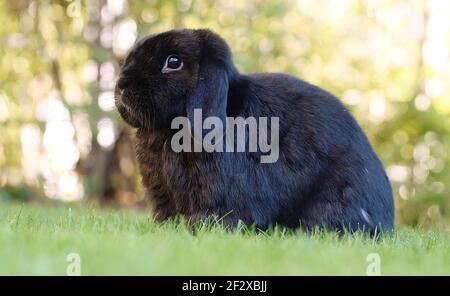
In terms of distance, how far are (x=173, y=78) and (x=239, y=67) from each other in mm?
4420

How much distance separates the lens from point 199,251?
313cm

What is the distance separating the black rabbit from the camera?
4.10 metres

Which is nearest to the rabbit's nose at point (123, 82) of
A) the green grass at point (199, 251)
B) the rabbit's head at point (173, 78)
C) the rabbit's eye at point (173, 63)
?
the rabbit's head at point (173, 78)

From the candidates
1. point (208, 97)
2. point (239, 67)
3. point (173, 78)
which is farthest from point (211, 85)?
point (239, 67)

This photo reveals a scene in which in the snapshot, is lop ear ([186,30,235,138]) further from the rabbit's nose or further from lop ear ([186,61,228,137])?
the rabbit's nose

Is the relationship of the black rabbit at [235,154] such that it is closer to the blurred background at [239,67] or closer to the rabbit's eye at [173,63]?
the rabbit's eye at [173,63]

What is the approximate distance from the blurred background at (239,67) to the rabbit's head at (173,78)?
3795 mm

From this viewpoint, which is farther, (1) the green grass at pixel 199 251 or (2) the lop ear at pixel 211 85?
(2) the lop ear at pixel 211 85

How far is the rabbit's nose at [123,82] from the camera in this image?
4.13 m

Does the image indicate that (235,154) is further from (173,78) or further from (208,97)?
(173,78)

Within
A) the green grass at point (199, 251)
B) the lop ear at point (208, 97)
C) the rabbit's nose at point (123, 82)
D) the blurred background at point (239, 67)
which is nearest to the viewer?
the green grass at point (199, 251)

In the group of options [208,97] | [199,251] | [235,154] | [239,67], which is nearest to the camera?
[199,251]

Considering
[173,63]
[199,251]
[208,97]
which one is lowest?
[199,251]

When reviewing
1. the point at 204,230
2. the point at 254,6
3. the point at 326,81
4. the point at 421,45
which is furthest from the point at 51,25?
the point at 204,230
